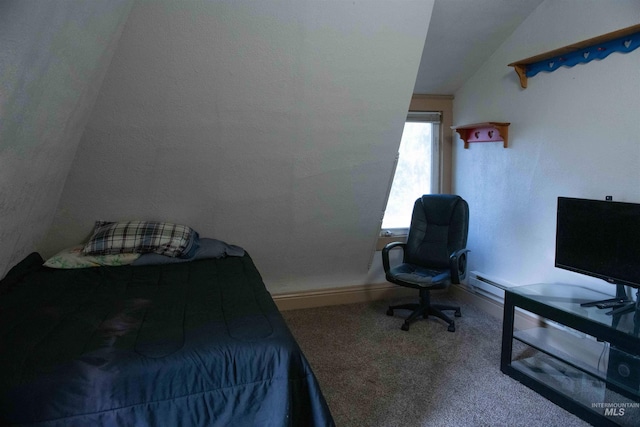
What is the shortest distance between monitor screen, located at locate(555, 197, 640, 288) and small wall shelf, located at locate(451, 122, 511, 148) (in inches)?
37.2

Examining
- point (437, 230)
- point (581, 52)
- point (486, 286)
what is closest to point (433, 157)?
point (437, 230)

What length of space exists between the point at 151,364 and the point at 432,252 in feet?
8.83

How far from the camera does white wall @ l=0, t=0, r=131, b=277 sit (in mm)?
1370

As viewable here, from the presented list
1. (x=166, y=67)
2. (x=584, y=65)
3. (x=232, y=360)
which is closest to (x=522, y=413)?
(x=232, y=360)

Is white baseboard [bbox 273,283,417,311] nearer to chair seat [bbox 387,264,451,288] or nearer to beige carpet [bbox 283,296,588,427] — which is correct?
beige carpet [bbox 283,296,588,427]

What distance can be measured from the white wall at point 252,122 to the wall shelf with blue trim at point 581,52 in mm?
963

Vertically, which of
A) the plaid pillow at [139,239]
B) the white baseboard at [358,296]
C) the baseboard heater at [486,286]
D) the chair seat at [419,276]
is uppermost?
the plaid pillow at [139,239]

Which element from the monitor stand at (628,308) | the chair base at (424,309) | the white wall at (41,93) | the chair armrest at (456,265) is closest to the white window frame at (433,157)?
the chair base at (424,309)

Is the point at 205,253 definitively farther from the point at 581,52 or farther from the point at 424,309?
the point at 581,52

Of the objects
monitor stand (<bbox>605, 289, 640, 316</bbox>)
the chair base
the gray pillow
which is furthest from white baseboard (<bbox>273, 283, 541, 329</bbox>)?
monitor stand (<bbox>605, 289, 640, 316</bbox>)

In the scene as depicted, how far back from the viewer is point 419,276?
3449mm

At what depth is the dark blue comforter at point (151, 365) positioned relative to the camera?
1456 mm

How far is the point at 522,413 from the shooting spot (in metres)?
2.32

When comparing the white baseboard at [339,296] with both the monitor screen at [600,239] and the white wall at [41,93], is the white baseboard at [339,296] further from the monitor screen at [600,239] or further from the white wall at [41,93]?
the white wall at [41,93]
